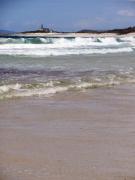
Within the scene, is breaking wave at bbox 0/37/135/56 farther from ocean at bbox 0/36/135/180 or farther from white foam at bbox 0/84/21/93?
ocean at bbox 0/36/135/180

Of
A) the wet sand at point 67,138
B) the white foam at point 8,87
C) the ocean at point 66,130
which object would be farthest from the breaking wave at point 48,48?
the wet sand at point 67,138

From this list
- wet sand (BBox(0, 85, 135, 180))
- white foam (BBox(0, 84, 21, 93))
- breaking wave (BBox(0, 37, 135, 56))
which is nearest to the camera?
wet sand (BBox(0, 85, 135, 180))

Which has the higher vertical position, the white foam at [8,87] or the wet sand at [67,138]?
the white foam at [8,87]

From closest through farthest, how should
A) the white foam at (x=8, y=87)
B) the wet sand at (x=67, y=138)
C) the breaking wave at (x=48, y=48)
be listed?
the wet sand at (x=67, y=138), the white foam at (x=8, y=87), the breaking wave at (x=48, y=48)

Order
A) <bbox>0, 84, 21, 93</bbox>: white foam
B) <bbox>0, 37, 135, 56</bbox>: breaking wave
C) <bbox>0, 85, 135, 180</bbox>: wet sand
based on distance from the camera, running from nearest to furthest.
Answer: <bbox>0, 85, 135, 180</bbox>: wet sand
<bbox>0, 84, 21, 93</bbox>: white foam
<bbox>0, 37, 135, 56</bbox>: breaking wave

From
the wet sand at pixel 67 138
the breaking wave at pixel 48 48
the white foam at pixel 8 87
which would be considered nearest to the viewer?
the wet sand at pixel 67 138

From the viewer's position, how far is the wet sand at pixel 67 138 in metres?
3.27

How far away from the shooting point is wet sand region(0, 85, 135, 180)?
327 centimetres

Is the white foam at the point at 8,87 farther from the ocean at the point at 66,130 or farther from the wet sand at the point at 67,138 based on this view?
the wet sand at the point at 67,138

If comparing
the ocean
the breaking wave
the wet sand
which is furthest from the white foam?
the breaking wave

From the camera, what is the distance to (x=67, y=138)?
4.28 m

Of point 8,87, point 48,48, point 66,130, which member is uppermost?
point 8,87

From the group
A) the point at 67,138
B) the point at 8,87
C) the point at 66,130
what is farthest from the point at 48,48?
the point at 67,138

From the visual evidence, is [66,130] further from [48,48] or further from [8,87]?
[48,48]
